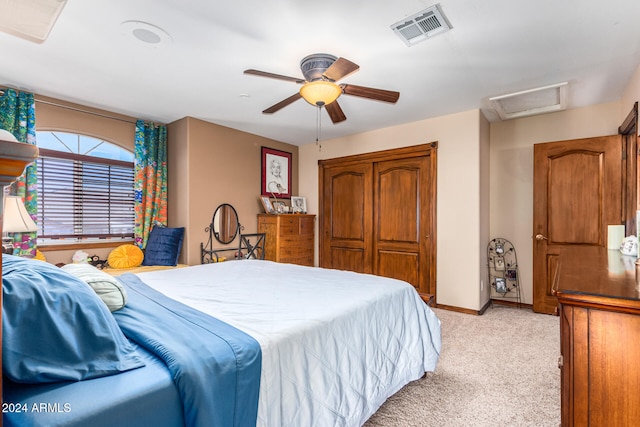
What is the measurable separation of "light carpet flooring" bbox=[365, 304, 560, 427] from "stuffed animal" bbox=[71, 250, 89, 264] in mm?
3411

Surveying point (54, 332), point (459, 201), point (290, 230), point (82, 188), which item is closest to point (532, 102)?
point (459, 201)

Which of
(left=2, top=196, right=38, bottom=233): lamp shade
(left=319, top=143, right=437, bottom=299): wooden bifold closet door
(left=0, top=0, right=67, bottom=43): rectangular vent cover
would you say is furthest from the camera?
(left=319, top=143, right=437, bottom=299): wooden bifold closet door

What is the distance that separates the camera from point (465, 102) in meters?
3.53

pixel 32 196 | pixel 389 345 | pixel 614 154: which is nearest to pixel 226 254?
pixel 32 196

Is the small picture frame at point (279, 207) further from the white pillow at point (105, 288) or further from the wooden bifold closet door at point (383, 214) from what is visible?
the white pillow at point (105, 288)

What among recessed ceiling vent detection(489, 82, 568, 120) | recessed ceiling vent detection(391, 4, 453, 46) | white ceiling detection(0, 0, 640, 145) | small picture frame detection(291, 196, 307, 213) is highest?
Result: white ceiling detection(0, 0, 640, 145)

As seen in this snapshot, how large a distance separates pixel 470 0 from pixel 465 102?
1809 mm

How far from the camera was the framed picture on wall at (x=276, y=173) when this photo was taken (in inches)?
198

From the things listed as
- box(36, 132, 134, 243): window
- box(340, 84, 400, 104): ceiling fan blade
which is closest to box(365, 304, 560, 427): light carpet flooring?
box(340, 84, 400, 104): ceiling fan blade

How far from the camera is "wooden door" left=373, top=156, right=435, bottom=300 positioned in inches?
165

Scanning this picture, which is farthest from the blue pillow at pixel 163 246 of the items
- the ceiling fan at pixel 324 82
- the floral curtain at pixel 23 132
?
the ceiling fan at pixel 324 82

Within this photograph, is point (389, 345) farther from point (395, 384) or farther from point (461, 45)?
point (461, 45)

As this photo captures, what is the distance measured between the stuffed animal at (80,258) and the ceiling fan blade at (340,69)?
3285 mm

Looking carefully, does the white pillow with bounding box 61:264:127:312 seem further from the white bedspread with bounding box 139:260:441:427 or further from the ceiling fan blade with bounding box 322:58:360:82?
the ceiling fan blade with bounding box 322:58:360:82
